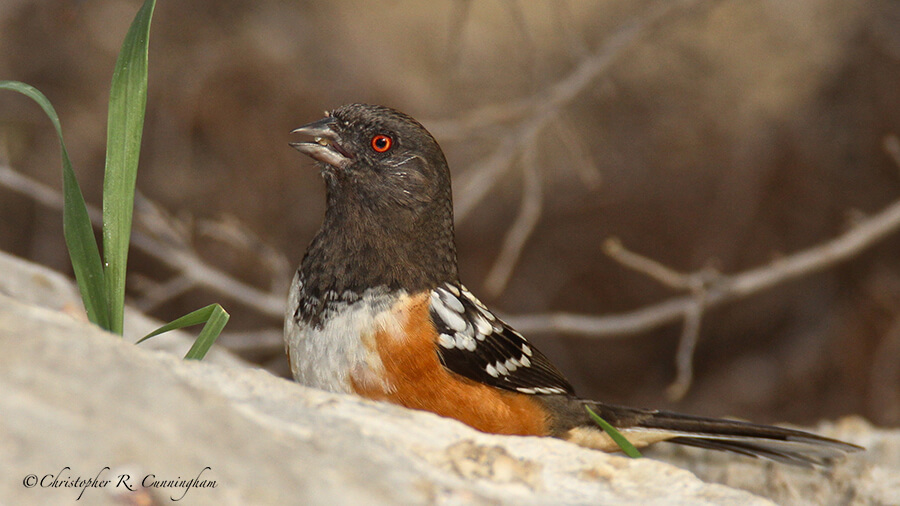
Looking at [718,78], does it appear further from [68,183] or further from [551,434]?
[68,183]

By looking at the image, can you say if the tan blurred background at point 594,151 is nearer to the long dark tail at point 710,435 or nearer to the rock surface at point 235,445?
the long dark tail at point 710,435

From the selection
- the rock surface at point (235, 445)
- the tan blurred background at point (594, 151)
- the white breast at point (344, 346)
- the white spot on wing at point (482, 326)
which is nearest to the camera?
the rock surface at point (235, 445)

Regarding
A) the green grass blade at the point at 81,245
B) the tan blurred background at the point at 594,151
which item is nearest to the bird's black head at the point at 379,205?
the green grass blade at the point at 81,245

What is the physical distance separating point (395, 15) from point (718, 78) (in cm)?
230

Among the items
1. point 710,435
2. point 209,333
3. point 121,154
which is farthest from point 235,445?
point 710,435

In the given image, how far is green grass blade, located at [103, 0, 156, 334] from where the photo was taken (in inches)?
69.4

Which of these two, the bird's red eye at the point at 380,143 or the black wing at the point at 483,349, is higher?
the bird's red eye at the point at 380,143

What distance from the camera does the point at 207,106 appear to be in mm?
5582

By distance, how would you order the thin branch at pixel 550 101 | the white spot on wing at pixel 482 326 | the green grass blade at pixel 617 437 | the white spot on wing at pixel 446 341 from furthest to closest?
the thin branch at pixel 550 101 < the white spot on wing at pixel 482 326 < the white spot on wing at pixel 446 341 < the green grass blade at pixel 617 437

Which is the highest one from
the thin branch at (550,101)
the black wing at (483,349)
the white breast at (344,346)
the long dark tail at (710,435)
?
the thin branch at (550,101)

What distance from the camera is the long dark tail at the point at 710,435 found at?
2.30 m

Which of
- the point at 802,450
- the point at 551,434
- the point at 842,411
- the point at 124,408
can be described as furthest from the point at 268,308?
the point at 842,411

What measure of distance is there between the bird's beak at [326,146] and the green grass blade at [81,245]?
69cm

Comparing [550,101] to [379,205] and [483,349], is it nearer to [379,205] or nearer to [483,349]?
[379,205]
